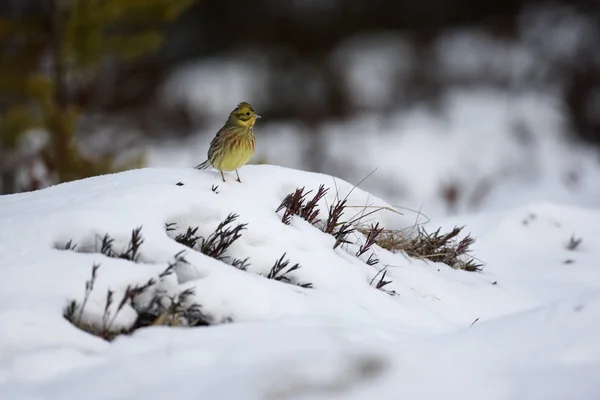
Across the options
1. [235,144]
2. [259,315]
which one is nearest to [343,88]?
[235,144]

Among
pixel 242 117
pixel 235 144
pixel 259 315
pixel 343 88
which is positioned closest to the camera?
pixel 259 315

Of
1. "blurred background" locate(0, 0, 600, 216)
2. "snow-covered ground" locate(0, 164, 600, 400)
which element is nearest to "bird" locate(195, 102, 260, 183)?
"snow-covered ground" locate(0, 164, 600, 400)

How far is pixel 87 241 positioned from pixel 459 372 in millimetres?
1790

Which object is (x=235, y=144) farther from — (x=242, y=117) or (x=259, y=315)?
(x=259, y=315)

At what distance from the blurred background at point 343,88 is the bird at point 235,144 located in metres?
5.10

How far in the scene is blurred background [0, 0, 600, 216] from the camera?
10.3m

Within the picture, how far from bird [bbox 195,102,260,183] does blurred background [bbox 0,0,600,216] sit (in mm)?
5100

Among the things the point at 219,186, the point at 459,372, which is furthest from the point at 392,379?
the point at 219,186

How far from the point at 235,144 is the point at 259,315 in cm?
138

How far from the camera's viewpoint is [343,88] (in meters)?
15.5

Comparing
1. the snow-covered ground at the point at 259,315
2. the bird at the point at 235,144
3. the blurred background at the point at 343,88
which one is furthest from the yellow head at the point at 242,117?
the blurred background at the point at 343,88

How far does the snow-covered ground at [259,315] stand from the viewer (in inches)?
101

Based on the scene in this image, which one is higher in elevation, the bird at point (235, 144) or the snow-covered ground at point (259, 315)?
the bird at point (235, 144)

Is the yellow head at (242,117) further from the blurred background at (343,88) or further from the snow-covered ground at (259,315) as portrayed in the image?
the blurred background at (343,88)
